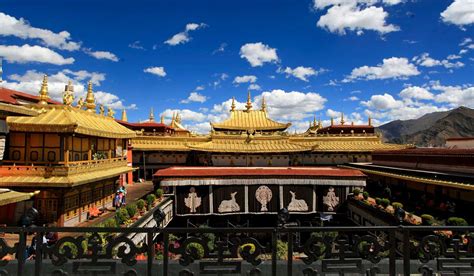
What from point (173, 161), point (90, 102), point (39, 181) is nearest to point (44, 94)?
point (90, 102)

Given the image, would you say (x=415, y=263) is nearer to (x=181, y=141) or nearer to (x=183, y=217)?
(x=183, y=217)

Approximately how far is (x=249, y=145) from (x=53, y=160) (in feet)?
67.2

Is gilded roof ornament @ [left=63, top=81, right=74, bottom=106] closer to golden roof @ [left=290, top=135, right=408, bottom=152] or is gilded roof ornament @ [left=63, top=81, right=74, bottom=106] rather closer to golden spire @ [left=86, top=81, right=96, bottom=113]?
golden spire @ [left=86, top=81, right=96, bottom=113]

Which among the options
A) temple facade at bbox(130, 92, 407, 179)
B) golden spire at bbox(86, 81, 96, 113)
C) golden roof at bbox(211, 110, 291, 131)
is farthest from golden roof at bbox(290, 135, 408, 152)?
golden spire at bbox(86, 81, 96, 113)

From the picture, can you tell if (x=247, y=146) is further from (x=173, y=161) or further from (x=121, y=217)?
(x=121, y=217)

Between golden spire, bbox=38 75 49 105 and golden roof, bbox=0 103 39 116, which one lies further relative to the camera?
golden spire, bbox=38 75 49 105

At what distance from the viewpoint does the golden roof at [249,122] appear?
1454 inches

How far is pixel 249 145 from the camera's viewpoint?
33.5 m

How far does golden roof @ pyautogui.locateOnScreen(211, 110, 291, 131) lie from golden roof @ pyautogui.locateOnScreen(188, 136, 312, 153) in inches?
105

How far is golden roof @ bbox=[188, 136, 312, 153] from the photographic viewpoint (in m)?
32.2

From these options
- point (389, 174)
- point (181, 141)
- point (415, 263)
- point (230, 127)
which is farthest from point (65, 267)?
point (181, 141)

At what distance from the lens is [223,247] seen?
435cm

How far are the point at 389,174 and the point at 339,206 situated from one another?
495 centimetres

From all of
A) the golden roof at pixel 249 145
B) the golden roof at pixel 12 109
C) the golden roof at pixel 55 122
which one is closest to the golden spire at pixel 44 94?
the golden roof at pixel 55 122
